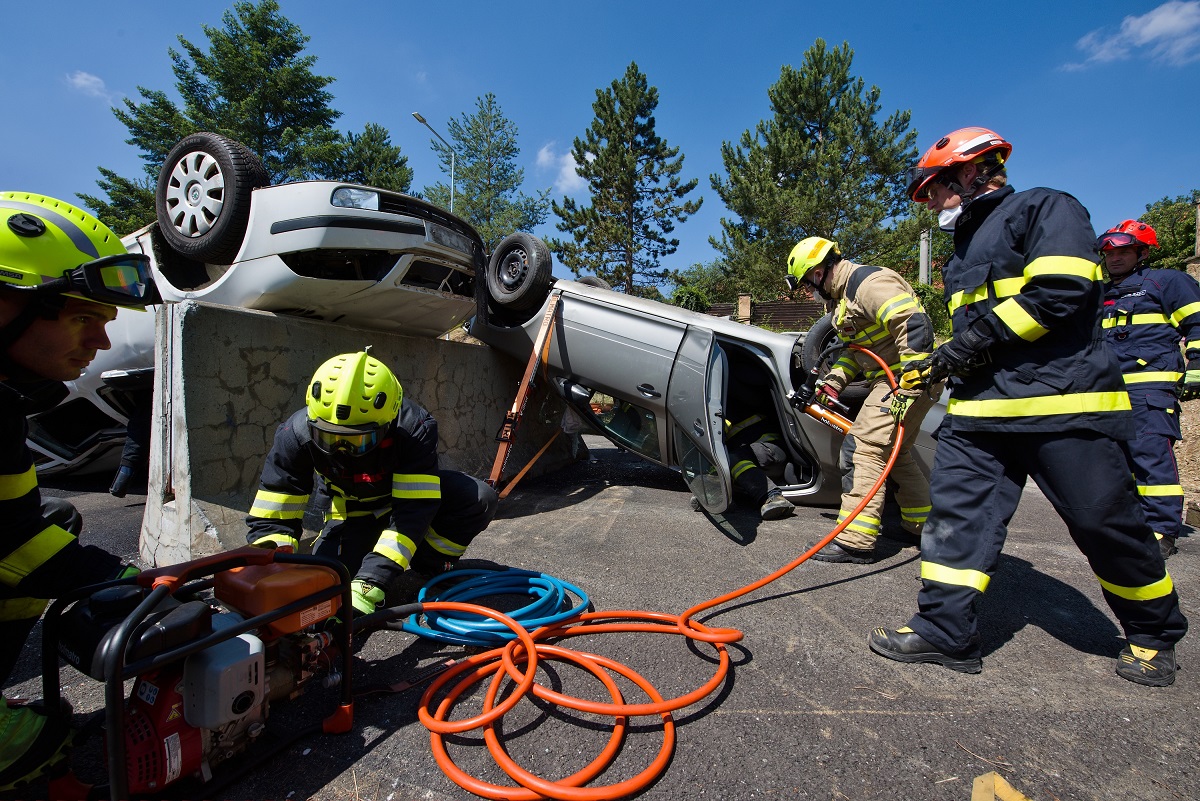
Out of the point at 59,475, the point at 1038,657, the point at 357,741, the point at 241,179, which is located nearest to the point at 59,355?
the point at 357,741

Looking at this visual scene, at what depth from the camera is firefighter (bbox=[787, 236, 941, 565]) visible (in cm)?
306

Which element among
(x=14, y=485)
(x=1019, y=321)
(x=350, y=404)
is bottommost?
(x=14, y=485)

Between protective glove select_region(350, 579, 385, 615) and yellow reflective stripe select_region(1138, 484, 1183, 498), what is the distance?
4049 millimetres

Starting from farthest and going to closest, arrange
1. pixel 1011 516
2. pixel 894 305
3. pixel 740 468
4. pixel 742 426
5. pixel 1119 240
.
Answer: pixel 742 426 < pixel 740 468 < pixel 1119 240 < pixel 894 305 < pixel 1011 516

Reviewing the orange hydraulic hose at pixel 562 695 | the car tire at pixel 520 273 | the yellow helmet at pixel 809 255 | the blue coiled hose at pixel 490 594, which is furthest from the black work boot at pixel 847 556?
the car tire at pixel 520 273

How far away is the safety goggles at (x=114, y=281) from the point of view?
53.7 inches

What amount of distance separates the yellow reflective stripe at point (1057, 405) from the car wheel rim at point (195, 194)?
161 inches

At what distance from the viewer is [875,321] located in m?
3.20

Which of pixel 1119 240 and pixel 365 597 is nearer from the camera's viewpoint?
pixel 365 597

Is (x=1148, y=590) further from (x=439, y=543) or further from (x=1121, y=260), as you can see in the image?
(x=1121, y=260)

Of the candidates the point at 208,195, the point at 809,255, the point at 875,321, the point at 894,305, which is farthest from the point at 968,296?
the point at 208,195

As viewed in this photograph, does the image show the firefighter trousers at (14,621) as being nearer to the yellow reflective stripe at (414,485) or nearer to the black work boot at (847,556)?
the yellow reflective stripe at (414,485)

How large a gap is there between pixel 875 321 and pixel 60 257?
11.3 ft

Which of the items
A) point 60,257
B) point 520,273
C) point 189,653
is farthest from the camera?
point 520,273
